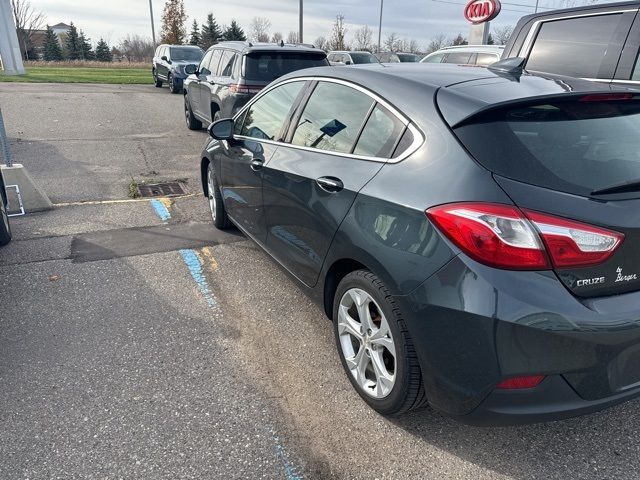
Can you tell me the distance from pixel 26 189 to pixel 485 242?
5.52 metres

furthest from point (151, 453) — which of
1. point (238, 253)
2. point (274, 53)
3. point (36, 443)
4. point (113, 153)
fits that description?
point (113, 153)

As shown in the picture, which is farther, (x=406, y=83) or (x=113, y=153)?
(x=113, y=153)

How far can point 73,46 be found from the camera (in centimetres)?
Result: 6353

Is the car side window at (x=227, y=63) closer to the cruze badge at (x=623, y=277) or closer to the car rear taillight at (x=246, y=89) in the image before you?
the car rear taillight at (x=246, y=89)

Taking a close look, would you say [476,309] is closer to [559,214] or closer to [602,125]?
[559,214]

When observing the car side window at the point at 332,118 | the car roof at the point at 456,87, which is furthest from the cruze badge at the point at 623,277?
the car side window at the point at 332,118

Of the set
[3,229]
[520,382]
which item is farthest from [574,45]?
[3,229]

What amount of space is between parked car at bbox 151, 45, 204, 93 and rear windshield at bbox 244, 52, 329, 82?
1207 centimetres

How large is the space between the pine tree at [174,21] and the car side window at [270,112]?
46584 millimetres

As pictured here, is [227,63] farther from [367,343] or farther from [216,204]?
[367,343]

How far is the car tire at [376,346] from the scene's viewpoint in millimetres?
2275

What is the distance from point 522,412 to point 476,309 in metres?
0.47

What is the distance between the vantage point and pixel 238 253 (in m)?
4.70

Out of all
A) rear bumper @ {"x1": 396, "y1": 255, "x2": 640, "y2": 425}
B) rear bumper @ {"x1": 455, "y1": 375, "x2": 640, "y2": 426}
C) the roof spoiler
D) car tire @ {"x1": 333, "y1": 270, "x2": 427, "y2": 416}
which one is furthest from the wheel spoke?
the roof spoiler
